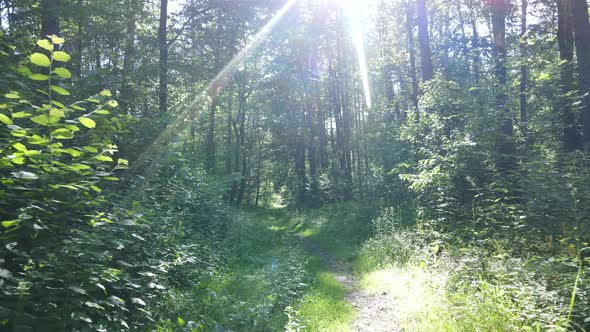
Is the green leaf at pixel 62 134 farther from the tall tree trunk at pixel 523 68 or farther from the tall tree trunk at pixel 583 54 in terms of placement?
the tall tree trunk at pixel 523 68

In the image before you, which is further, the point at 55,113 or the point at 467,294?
the point at 467,294

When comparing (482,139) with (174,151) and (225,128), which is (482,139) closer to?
(174,151)

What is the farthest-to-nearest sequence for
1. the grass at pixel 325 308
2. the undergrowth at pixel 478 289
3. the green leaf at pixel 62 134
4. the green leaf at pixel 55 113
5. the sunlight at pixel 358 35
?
1. the sunlight at pixel 358 35
2. the grass at pixel 325 308
3. the undergrowth at pixel 478 289
4. the green leaf at pixel 62 134
5. the green leaf at pixel 55 113

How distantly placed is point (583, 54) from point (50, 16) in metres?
11.7

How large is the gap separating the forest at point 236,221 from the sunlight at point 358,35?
251 inches

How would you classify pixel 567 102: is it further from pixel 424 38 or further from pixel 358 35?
pixel 358 35

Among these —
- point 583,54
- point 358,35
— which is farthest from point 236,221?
point 358,35

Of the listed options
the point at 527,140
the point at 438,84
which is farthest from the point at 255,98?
the point at 527,140

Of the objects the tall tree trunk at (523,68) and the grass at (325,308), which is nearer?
the grass at (325,308)

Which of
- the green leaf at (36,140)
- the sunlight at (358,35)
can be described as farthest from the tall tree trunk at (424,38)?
the sunlight at (358,35)

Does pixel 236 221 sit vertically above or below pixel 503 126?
below

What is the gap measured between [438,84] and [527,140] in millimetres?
2923

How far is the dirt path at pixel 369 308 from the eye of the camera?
543 cm

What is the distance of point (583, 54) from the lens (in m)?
8.38
